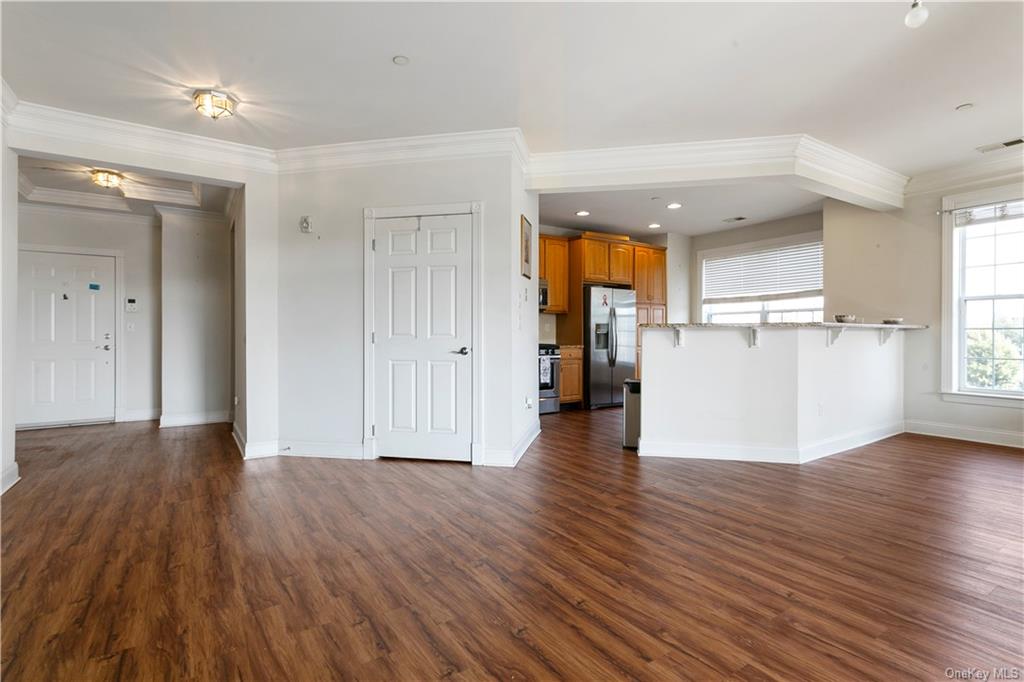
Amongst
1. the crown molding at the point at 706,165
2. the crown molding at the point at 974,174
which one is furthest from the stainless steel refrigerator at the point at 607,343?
the crown molding at the point at 974,174

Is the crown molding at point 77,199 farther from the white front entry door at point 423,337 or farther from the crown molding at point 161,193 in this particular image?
the white front entry door at point 423,337

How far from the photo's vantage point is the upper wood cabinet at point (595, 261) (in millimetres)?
6961

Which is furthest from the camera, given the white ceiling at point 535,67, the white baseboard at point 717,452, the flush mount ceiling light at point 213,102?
the white baseboard at point 717,452

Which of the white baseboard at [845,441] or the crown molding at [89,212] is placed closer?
the white baseboard at [845,441]

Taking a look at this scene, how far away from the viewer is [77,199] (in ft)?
17.6

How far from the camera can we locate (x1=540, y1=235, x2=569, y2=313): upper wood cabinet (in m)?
6.89

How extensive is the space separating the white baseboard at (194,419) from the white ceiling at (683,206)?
4858mm

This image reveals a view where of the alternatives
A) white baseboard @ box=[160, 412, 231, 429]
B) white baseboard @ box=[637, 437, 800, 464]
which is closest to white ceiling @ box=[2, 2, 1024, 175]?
white baseboard @ box=[637, 437, 800, 464]

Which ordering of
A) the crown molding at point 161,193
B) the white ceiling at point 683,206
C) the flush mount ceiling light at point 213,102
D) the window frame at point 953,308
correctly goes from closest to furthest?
the flush mount ceiling light at point 213,102
the window frame at point 953,308
the crown molding at point 161,193
the white ceiling at point 683,206

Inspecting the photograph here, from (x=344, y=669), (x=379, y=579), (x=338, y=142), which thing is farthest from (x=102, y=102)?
(x=344, y=669)

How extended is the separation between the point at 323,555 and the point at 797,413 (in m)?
3.72

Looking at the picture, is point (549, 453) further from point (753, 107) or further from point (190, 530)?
point (753, 107)

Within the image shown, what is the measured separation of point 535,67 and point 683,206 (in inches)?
153

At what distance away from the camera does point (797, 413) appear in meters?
3.95
